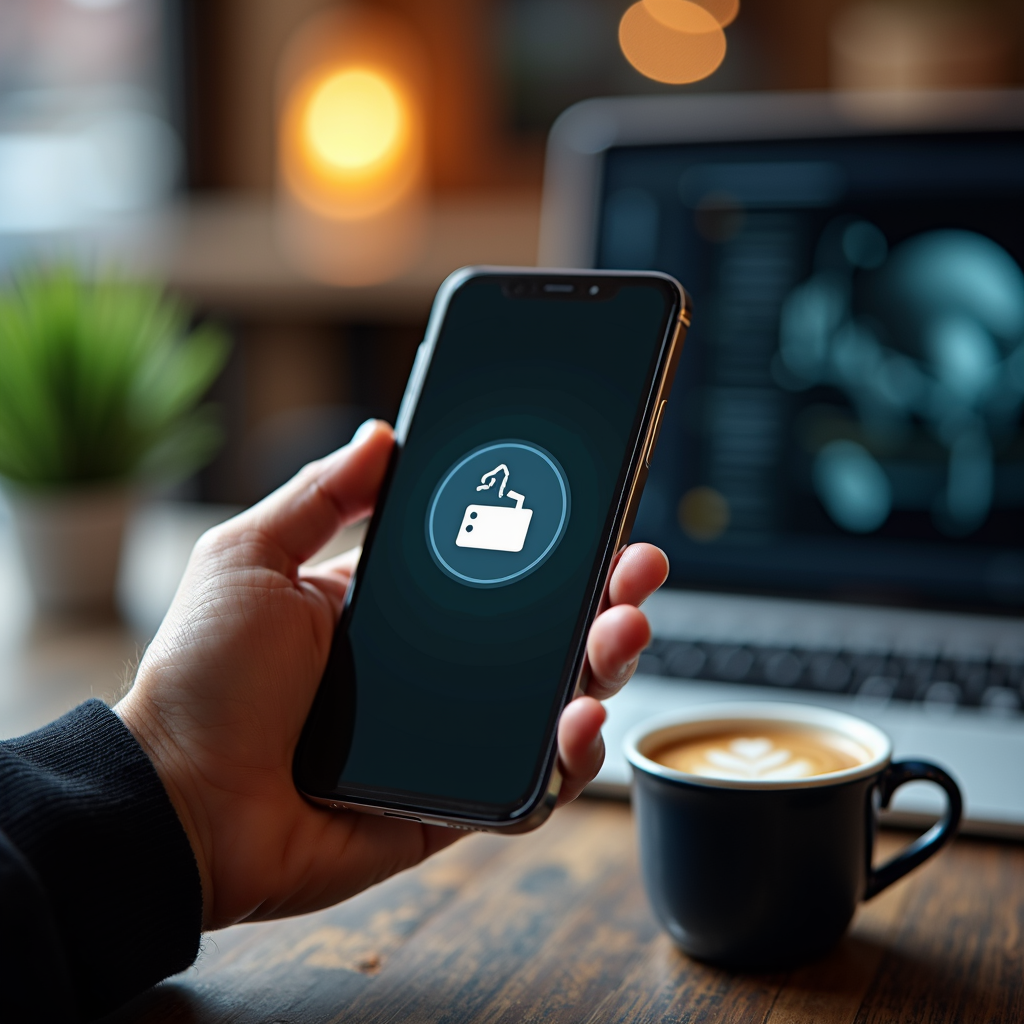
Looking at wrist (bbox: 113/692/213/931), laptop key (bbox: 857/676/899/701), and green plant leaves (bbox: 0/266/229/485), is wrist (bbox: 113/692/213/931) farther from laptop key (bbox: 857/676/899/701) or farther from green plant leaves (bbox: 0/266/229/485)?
green plant leaves (bbox: 0/266/229/485)

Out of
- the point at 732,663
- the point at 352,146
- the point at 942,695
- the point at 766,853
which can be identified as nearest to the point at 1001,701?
the point at 942,695

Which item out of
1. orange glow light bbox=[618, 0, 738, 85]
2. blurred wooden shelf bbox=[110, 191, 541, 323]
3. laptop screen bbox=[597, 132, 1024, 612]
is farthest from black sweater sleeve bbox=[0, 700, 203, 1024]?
orange glow light bbox=[618, 0, 738, 85]

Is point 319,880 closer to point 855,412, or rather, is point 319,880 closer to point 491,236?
point 855,412

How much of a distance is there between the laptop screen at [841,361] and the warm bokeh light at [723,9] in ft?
7.34

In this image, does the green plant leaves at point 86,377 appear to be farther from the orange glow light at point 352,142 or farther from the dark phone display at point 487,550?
the orange glow light at point 352,142

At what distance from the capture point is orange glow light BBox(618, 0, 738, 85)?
2.83 m

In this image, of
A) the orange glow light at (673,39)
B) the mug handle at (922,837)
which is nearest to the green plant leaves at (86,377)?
the mug handle at (922,837)

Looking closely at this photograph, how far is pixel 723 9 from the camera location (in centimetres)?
281

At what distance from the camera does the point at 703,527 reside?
2.83 ft

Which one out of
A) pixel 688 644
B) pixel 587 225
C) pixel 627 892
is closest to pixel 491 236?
pixel 587 225

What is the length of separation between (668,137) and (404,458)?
0.45m

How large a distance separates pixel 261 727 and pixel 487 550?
0.41ft

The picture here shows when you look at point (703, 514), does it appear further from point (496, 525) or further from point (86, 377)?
point (86, 377)

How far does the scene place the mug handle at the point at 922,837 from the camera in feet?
1.47
